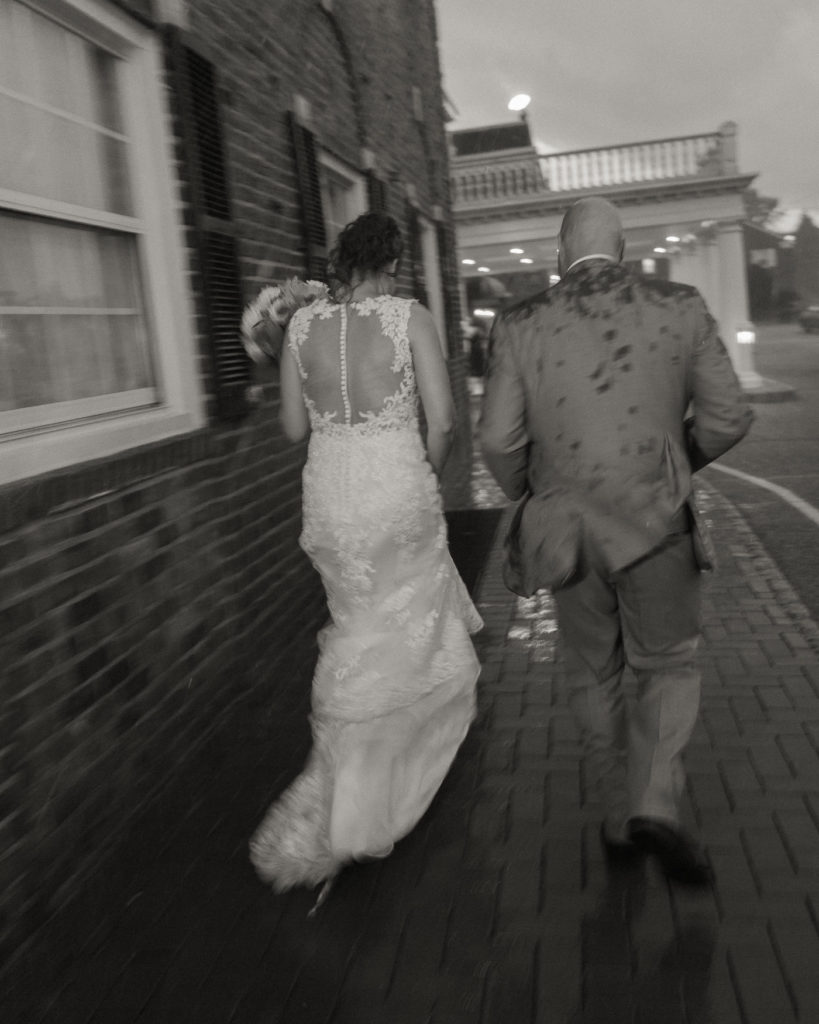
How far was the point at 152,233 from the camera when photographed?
4453mm

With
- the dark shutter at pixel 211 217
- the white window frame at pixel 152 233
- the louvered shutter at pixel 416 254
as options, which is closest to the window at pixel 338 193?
the louvered shutter at pixel 416 254

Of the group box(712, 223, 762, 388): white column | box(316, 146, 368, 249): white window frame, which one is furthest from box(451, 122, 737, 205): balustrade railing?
box(316, 146, 368, 249): white window frame

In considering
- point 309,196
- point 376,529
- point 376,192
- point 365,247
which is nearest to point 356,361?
point 365,247

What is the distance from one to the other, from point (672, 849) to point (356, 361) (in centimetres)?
174

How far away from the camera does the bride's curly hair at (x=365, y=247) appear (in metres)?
3.48

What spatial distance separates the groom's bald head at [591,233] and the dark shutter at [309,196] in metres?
3.52

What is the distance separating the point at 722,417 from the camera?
295cm

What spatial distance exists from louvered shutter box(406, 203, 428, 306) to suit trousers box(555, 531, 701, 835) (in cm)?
818

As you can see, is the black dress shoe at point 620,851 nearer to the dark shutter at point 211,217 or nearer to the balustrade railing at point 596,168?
the dark shutter at point 211,217

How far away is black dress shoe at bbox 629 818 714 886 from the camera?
2.92 m

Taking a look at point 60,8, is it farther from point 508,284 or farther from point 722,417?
point 508,284

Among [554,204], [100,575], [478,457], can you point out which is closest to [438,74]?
[478,457]

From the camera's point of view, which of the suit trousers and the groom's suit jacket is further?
the suit trousers

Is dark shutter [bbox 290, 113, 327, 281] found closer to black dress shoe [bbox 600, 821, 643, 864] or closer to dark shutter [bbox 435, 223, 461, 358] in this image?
black dress shoe [bbox 600, 821, 643, 864]
